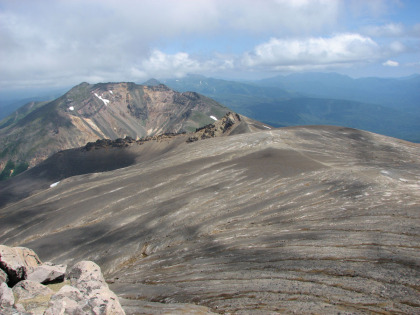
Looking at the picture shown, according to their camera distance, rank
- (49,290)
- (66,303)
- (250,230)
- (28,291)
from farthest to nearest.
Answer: (250,230) < (49,290) < (28,291) < (66,303)

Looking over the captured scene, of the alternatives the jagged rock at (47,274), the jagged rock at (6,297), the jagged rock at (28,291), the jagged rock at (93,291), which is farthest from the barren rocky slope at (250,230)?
the jagged rock at (6,297)

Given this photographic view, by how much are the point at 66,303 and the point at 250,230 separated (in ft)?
71.7

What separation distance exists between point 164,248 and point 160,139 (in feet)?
389

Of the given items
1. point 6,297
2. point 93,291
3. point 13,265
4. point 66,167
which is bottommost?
point 66,167

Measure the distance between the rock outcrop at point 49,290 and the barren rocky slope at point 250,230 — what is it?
10.1 feet

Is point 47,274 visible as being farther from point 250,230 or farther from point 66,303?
point 250,230

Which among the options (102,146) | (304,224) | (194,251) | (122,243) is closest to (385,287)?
(304,224)

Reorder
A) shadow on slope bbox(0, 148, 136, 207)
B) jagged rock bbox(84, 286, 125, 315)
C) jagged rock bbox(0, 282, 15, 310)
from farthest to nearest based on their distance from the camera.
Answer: shadow on slope bbox(0, 148, 136, 207) → jagged rock bbox(0, 282, 15, 310) → jagged rock bbox(84, 286, 125, 315)

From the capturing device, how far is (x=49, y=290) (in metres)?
17.5

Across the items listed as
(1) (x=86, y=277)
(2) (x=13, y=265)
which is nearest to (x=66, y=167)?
(2) (x=13, y=265)

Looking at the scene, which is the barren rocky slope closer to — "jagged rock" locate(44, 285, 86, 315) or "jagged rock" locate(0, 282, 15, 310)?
"jagged rock" locate(44, 285, 86, 315)

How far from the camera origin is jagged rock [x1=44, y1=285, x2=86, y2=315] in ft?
43.8

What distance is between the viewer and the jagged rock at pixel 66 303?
43.8ft

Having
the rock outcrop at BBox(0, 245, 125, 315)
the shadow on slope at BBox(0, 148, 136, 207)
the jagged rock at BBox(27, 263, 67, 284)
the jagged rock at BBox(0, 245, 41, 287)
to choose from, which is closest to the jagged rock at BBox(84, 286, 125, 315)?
the rock outcrop at BBox(0, 245, 125, 315)
